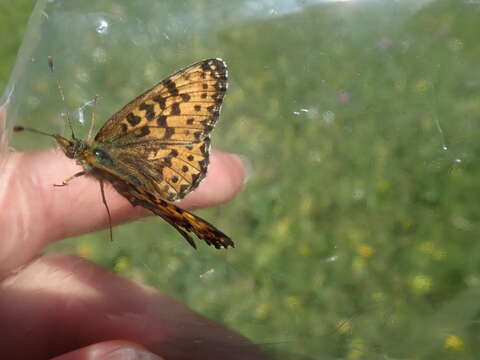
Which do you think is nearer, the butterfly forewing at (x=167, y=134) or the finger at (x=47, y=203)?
→ the butterfly forewing at (x=167, y=134)

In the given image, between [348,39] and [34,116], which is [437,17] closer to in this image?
[348,39]

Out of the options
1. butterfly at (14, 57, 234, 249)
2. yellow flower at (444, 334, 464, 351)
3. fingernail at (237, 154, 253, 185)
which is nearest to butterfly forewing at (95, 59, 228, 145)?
butterfly at (14, 57, 234, 249)

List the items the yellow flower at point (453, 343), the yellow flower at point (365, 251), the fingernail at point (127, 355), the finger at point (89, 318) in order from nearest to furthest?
1. the fingernail at point (127, 355)
2. the finger at point (89, 318)
3. the yellow flower at point (453, 343)
4. the yellow flower at point (365, 251)

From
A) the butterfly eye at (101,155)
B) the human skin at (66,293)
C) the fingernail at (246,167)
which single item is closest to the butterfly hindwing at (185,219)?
the butterfly eye at (101,155)

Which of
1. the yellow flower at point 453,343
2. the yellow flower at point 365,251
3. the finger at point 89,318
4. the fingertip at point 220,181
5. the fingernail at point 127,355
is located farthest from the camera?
the yellow flower at point 365,251

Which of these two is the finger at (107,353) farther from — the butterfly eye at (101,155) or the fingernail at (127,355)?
the butterfly eye at (101,155)

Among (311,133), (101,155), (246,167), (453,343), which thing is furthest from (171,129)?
(453,343)
